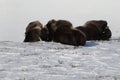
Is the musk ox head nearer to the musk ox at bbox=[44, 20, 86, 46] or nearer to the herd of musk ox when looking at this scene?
the herd of musk ox

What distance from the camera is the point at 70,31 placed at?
2783cm

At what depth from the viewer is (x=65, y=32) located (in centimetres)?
2805

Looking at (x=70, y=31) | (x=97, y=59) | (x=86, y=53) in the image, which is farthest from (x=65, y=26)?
(x=97, y=59)

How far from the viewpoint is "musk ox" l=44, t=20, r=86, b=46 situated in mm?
27438

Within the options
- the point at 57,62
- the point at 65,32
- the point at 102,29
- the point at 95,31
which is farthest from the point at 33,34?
the point at 57,62

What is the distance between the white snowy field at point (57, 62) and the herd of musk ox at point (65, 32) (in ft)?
6.42

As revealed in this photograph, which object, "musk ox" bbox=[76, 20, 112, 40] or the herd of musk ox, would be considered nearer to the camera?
the herd of musk ox

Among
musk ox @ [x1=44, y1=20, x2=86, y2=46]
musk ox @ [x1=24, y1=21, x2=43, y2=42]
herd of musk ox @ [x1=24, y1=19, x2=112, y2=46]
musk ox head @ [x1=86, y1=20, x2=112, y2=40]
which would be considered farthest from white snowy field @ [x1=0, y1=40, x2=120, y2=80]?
musk ox head @ [x1=86, y1=20, x2=112, y2=40]

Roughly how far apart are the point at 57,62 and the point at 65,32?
8.72 m

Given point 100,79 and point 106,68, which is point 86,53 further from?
point 100,79

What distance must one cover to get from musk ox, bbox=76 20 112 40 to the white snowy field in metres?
5.71

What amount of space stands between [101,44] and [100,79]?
1071 centimetres

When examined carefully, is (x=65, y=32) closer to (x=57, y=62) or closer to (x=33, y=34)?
(x=33, y=34)

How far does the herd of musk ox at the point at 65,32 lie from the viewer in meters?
27.7
